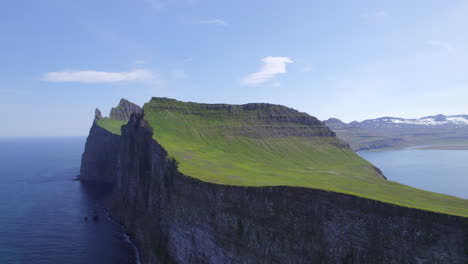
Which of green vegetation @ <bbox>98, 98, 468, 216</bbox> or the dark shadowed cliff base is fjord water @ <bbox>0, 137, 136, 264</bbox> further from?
green vegetation @ <bbox>98, 98, 468, 216</bbox>

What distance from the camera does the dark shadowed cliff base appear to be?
97.2ft

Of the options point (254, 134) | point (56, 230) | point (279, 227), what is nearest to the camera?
point (279, 227)

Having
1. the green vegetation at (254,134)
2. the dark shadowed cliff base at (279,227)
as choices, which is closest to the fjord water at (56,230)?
the dark shadowed cliff base at (279,227)

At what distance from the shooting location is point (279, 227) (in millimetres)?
40094

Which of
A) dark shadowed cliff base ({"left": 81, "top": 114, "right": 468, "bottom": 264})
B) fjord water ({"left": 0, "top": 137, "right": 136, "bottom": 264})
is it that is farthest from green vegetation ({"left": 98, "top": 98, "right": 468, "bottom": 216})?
dark shadowed cliff base ({"left": 81, "top": 114, "right": 468, "bottom": 264})

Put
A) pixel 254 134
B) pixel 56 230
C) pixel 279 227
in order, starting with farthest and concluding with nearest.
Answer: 1. pixel 254 134
2. pixel 56 230
3. pixel 279 227

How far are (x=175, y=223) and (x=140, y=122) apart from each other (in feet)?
154

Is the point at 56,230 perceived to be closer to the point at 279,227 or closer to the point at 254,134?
the point at 279,227

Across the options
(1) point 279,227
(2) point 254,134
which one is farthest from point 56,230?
(2) point 254,134

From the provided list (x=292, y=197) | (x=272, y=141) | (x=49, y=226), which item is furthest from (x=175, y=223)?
(x=272, y=141)

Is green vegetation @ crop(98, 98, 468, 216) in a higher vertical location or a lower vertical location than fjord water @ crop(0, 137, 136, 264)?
higher

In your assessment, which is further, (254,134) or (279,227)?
(254,134)

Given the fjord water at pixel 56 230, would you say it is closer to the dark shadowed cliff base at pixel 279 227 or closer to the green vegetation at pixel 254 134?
the dark shadowed cliff base at pixel 279 227

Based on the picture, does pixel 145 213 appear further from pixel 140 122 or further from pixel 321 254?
pixel 321 254
